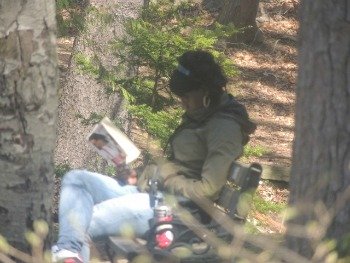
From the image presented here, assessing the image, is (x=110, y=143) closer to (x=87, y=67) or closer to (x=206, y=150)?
(x=206, y=150)

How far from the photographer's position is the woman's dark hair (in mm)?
6562

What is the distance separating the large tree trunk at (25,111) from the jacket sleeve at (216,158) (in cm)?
154

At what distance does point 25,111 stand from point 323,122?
1.42m

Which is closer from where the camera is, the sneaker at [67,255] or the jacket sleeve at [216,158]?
the sneaker at [67,255]

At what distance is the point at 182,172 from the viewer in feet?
21.2

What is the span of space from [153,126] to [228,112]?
2322 mm

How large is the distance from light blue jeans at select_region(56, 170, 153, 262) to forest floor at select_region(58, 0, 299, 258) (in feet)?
18.1

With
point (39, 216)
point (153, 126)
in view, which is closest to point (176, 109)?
point (153, 126)

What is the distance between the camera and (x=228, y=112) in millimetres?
6348

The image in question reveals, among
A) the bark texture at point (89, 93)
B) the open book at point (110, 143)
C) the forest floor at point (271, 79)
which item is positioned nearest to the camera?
the open book at point (110, 143)

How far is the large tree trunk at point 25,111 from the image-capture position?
465cm

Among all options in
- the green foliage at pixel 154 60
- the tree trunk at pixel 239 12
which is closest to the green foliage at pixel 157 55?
the green foliage at pixel 154 60

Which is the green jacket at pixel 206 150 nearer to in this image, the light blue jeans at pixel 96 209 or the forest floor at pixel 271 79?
the light blue jeans at pixel 96 209

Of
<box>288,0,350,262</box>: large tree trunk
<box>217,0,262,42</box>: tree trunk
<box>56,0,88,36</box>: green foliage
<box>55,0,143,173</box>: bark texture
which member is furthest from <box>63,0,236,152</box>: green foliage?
<box>217,0,262,42</box>: tree trunk
